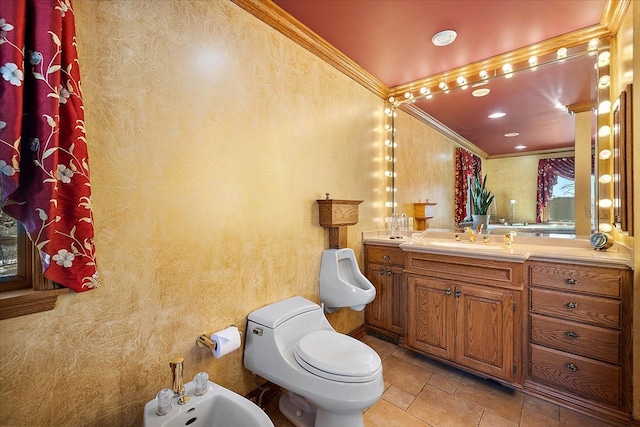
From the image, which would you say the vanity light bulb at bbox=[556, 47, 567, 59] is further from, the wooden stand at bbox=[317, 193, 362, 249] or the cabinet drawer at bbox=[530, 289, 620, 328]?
the wooden stand at bbox=[317, 193, 362, 249]

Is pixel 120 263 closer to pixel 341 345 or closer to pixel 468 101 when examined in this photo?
pixel 341 345

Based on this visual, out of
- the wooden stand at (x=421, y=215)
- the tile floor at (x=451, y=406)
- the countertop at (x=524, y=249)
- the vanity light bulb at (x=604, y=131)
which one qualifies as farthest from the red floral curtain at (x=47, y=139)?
the vanity light bulb at (x=604, y=131)

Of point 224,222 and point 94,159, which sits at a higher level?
point 94,159

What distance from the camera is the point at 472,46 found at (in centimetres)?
208

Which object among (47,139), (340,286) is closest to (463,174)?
(340,286)

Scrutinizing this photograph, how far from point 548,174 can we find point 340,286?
1740 millimetres

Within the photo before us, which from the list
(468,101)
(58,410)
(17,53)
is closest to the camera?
(17,53)

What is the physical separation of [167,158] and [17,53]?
542 millimetres

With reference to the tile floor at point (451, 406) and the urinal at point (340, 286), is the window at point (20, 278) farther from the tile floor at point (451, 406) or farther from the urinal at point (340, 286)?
the urinal at point (340, 286)

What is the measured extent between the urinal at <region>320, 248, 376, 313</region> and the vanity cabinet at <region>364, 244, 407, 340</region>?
A: 30 centimetres

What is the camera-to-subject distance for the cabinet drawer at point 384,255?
2381mm

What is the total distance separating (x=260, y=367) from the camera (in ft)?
4.93

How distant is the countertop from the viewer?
1586mm

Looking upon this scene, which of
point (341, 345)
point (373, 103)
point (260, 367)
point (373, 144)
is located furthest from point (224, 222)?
point (373, 103)
